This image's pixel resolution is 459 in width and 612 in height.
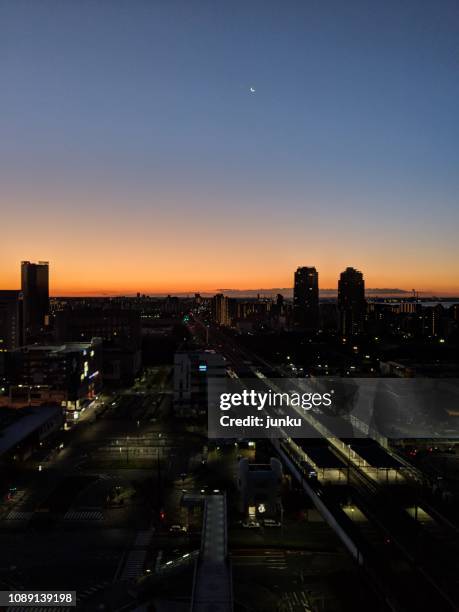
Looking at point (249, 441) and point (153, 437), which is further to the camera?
point (153, 437)

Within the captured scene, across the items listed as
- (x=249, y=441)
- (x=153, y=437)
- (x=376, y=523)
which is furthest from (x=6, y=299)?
(x=376, y=523)

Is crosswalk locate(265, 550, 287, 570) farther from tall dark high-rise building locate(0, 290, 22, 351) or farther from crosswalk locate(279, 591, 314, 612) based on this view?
tall dark high-rise building locate(0, 290, 22, 351)

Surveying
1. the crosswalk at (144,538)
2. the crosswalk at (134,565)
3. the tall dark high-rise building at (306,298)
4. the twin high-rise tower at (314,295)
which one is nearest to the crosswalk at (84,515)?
the crosswalk at (144,538)

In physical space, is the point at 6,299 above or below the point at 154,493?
above

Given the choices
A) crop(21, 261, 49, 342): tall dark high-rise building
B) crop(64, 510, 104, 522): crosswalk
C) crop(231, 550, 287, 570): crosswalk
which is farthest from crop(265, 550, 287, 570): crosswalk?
crop(21, 261, 49, 342): tall dark high-rise building

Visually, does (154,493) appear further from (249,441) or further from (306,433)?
(306,433)

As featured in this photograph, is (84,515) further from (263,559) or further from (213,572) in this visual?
(213,572)
